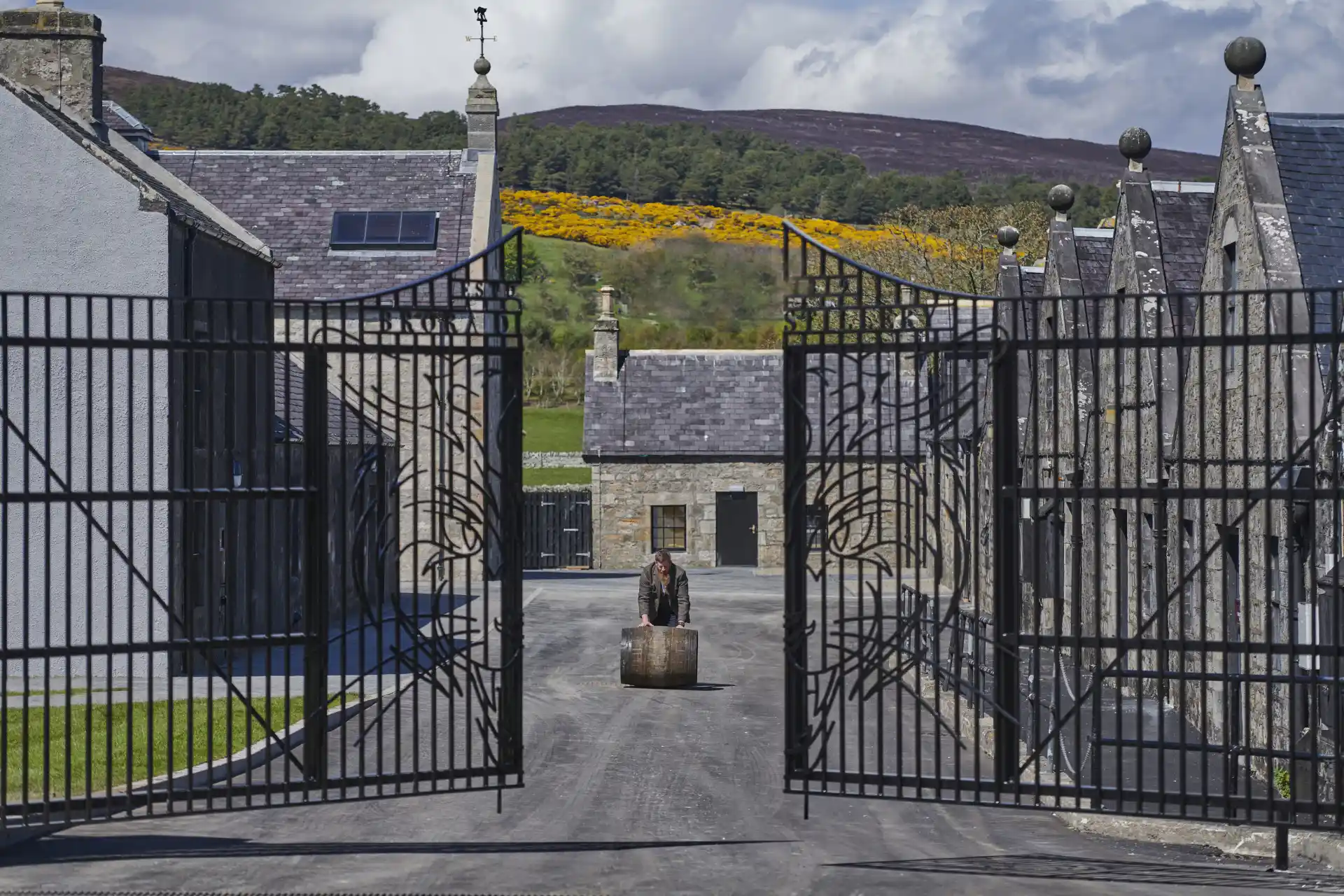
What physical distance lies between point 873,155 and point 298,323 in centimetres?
10957

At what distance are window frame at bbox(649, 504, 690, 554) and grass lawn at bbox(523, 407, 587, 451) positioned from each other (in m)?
14.3

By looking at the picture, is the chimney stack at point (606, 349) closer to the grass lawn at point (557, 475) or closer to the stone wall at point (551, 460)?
the grass lawn at point (557, 475)

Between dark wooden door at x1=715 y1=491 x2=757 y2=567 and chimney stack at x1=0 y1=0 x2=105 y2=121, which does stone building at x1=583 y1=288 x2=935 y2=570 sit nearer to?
dark wooden door at x1=715 y1=491 x2=757 y2=567

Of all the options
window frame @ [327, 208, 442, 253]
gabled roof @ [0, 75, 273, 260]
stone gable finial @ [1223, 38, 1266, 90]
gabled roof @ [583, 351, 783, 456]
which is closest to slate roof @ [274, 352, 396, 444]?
gabled roof @ [0, 75, 273, 260]

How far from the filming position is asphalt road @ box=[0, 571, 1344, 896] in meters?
9.50

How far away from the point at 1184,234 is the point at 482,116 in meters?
22.4

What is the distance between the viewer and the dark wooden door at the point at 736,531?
4434cm

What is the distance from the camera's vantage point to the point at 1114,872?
989 centimetres

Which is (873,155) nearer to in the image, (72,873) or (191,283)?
(191,283)

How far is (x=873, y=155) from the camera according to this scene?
13750cm

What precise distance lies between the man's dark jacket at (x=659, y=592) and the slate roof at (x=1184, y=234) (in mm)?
6691

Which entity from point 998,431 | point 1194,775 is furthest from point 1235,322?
point 998,431

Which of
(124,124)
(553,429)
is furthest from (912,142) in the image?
(124,124)

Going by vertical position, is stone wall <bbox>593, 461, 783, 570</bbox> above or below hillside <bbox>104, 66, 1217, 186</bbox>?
below
